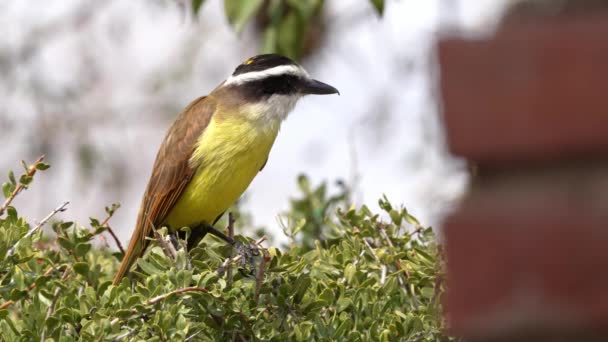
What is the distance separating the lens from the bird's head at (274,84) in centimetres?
494

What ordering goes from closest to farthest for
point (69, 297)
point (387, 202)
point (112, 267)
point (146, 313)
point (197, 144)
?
point (146, 313) → point (69, 297) → point (387, 202) → point (112, 267) → point (197, 144)

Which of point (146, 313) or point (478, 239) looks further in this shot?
point (146, 313)

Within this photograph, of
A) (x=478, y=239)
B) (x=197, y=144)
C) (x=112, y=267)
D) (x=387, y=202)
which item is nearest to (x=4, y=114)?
(x=197, y=144)

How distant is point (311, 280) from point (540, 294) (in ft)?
5.81

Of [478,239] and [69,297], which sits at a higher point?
[478,239]

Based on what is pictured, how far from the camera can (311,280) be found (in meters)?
2.85

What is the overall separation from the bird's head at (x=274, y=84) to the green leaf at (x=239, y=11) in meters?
1.20

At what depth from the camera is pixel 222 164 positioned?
4.55 meters

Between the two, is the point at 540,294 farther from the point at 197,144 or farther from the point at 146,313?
the point at 197,144

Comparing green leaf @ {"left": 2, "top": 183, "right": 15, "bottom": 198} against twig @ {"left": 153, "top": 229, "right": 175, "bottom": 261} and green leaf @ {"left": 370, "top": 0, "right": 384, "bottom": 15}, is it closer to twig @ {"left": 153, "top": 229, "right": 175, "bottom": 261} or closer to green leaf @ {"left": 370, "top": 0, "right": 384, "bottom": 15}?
twig @ {"left": 153, "top": 229, "right": 175, "bottom": 261}

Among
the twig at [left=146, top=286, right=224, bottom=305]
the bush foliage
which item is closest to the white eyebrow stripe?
the bush foliage

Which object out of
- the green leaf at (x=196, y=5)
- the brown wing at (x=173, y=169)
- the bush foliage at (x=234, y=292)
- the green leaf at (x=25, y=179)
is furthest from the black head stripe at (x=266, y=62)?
the green leaf at (x=25, y=179)

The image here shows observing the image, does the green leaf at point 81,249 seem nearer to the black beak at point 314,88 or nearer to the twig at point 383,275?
the twig at point 383,275

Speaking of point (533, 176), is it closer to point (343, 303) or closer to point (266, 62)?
point (343, 303)
